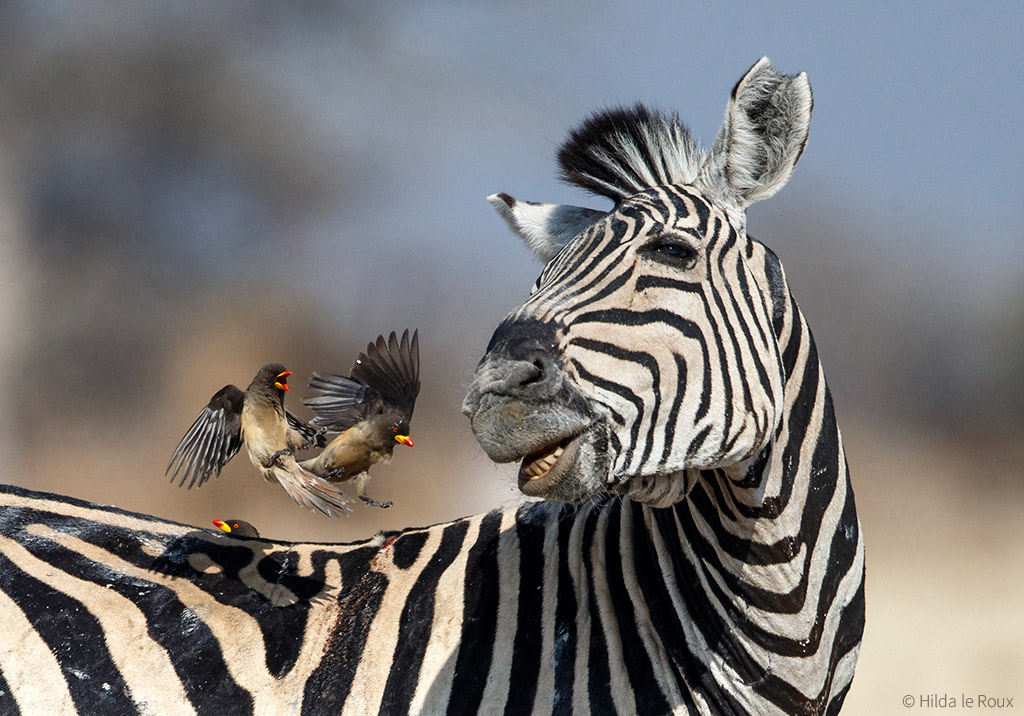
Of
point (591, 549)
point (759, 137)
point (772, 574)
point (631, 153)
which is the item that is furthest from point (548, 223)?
point (772, 574)

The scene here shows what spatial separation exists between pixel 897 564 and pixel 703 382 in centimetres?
1464

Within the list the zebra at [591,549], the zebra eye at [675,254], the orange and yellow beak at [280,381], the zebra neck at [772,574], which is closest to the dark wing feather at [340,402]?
the orange and yellow beak at [280,381]

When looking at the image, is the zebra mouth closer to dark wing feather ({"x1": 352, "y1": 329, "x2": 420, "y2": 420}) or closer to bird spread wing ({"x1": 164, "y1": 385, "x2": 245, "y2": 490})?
bird spread wing ({"x1": 164, "y1": 385, "x2": 245, "y2": 490})

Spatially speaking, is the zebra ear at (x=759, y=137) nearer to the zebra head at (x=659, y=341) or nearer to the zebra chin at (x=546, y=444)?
the zebra head at (x=659, y=341)

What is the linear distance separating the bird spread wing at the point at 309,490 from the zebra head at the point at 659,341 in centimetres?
276

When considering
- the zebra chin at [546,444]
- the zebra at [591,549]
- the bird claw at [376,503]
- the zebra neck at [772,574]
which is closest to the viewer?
the zebra chin at [546,444]

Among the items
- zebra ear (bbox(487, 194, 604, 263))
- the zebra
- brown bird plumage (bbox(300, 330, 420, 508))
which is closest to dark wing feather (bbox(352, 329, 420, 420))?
brown bird plumage (bbox(300, 330, 420, 508))

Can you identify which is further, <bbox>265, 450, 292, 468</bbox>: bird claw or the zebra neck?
<bbox>265, 450, 292, 468</bbox>: bird claw

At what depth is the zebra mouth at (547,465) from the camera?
7.61 ft

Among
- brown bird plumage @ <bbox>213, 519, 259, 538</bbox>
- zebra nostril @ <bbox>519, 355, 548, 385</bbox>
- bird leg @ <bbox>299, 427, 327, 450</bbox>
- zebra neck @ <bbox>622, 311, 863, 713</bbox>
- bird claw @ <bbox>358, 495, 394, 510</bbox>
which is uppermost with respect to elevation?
bird leg @ <bbox>299, 427, 327, 450</bbox>

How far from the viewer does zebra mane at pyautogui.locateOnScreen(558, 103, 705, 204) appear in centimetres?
315

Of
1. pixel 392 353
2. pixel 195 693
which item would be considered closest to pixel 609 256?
pixel 195 693

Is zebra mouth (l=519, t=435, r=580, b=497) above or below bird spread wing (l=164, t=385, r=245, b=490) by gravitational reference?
below

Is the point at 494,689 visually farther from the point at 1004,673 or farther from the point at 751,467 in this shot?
the point at 1004,673
